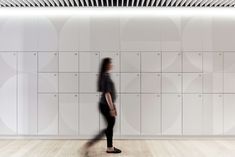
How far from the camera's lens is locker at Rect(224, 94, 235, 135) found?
7941 mm

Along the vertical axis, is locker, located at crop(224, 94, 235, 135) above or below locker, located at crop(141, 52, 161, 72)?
below

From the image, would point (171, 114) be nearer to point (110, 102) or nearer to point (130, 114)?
point (130, 114)

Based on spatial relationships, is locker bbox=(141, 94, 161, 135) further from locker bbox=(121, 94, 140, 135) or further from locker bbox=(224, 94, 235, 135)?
locker bbox=(224, 94, 235, 135)

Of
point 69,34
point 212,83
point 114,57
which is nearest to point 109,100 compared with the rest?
point 114,57

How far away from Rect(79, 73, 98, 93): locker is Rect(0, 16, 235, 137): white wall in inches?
0.9

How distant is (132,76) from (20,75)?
8.78ft

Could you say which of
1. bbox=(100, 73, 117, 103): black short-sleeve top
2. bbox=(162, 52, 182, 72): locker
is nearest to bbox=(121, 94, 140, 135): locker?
bbox=(162, 52, 182, 72): locker

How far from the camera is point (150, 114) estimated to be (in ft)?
26.2

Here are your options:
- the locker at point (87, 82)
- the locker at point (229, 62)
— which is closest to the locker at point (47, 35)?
the locker at point (87, 82)

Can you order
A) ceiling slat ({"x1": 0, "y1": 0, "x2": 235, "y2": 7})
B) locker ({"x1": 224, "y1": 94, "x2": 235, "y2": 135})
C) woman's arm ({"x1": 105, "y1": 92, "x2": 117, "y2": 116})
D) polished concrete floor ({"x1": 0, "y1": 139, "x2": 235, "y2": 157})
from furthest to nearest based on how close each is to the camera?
locker ({"x1": 224, "y1": 94, "x2": 235, "y2": 135}) → ceiling slat ({"x1": 0, "y1": 0, "x2": 235, "y2": 7}) → polished concrete floor ({"x1": 0, "y1": 139, "x2": 235, "y2": 157}) → woman's arm ({"x1": 105, "y1": 92, "x2": 117, "y2": 116})

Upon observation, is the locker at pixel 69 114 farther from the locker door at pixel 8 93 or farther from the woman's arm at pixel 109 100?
the woman's arm at pixel 109 100

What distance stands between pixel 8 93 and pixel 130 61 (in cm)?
302

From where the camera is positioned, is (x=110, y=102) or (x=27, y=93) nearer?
(x=110, y=102)

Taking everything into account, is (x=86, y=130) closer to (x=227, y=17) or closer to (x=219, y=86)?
(x=219, y=86)
